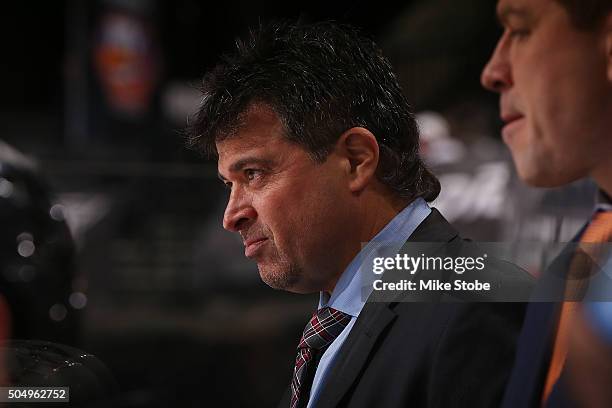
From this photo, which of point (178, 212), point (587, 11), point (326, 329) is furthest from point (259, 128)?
point (178, 212)

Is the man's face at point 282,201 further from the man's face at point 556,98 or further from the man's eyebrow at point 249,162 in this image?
the man's face at point 556,98

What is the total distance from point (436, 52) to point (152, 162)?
3.99 ft

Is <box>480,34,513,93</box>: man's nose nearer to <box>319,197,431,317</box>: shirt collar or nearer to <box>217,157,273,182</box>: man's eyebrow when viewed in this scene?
<box>319,197,431,317</box>: shirt collar

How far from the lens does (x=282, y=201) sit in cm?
104

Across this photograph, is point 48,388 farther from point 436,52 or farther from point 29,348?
point 436,52

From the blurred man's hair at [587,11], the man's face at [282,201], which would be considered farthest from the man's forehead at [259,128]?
the blurred man's hair at [587,11]

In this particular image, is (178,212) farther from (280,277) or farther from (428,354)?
(428,354)

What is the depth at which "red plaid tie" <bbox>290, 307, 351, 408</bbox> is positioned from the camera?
3.50ft

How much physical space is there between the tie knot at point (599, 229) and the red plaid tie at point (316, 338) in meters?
0.33

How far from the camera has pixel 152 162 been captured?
2.34 metres

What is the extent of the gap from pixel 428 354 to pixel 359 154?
28 centimetres

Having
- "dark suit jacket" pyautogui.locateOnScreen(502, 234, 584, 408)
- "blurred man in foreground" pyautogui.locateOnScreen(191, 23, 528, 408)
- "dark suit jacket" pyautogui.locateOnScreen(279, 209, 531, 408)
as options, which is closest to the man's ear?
"blurred man in foreground" pyautogui.locateOnScreen(191, 23, 528, 408)

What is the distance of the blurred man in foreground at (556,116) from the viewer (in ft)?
2.87

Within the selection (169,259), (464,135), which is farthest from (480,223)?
(169,259)
